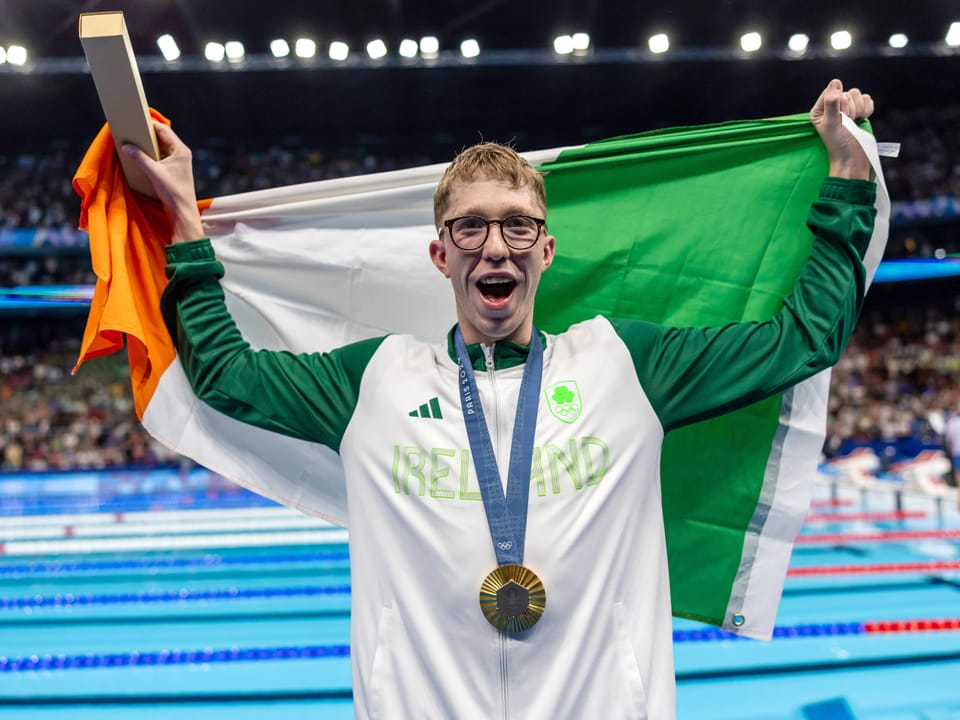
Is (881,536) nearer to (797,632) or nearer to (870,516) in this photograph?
(870,516)

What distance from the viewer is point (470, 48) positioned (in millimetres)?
12023

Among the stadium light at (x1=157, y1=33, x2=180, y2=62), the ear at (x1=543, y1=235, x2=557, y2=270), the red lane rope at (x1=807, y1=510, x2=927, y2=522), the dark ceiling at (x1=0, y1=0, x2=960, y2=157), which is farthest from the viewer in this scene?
the stadium light at (x1=157, y1=33, x2=180, y2=62)

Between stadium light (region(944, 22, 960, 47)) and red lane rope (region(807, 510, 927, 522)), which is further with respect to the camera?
stadium light (region(944, 22, 960, 47))

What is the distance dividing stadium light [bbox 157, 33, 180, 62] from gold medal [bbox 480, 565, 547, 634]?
1152 centimetres

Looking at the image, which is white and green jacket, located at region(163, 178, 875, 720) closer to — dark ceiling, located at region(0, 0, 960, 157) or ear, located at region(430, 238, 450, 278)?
ear, located at region(430, 238, 450, 278)

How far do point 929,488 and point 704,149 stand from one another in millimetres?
7043

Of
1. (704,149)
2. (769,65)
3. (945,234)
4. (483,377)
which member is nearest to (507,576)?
(483,377)

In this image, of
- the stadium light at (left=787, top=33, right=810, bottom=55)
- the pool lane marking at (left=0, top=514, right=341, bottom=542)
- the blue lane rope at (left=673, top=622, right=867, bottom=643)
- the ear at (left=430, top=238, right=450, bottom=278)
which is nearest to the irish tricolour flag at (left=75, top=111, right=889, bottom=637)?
A: the ear at (left=430, top=238, right=450, bottom=278)

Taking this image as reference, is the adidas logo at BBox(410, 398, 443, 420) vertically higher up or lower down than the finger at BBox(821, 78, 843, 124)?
lower down

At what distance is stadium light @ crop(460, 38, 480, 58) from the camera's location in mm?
11898

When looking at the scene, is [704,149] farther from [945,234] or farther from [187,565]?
[945,234]

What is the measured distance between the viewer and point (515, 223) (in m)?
1.58

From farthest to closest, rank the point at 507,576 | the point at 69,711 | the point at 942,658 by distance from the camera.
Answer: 1. the point at 942,658
2. the point at 69,711
3. the point at 507,576

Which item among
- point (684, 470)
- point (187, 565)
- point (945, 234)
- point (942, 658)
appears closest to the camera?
point (684, 470)
